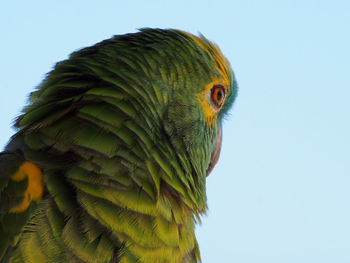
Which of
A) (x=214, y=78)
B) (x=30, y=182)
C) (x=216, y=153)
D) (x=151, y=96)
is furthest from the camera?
(x=216, y=153)

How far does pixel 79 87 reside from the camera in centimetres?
280

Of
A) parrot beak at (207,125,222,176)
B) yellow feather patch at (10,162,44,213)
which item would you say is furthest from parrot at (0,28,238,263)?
parrot beak at (207,125,222,176)

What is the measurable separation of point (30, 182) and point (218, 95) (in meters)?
1.35

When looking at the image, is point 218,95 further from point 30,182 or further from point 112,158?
point 30,182

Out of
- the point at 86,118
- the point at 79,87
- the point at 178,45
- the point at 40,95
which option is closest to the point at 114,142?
the point at 86,118

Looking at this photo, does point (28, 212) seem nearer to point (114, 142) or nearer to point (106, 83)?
point (114, 142)

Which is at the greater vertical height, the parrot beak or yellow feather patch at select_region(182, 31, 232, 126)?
yellow feather patch at select_region(182, 31, 232, 126)

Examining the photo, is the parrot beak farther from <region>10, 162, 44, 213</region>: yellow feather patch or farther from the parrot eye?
<region>10, 162, 44, 213</region>: yellow feather patch

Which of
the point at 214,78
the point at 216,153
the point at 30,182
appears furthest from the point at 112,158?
the point at 216,153

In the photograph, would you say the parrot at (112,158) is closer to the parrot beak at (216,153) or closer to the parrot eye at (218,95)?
the parrot eye at (218,95)

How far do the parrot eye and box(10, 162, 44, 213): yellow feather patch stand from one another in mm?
1212

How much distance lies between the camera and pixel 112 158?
2629mm

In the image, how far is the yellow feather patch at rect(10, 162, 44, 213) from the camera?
8.18 feet

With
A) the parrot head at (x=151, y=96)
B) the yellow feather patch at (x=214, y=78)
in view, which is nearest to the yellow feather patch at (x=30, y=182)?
the parrot head at (x=151, y=96)
